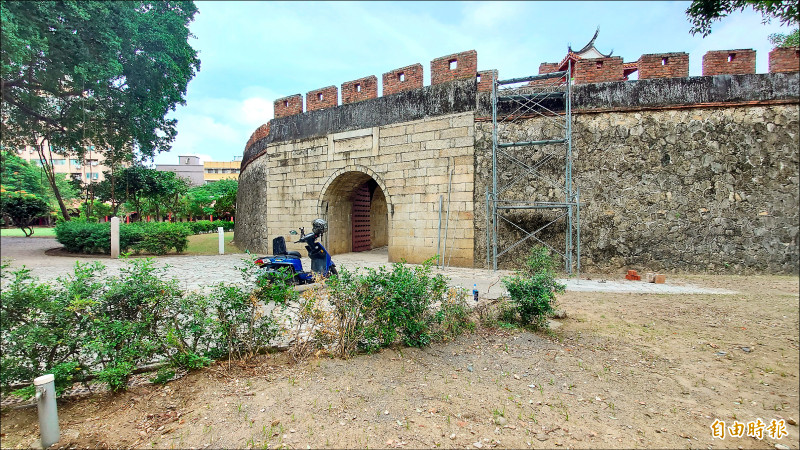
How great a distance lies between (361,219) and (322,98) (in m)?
4.61

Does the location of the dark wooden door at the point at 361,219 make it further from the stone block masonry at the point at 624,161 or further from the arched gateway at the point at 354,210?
the stone block masonry at the point at 624,161

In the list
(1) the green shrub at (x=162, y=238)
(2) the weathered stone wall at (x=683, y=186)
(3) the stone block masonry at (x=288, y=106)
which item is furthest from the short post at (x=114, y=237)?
(2) the weathered stone wall at (x=683, y=186)

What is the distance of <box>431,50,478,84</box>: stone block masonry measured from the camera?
845cm

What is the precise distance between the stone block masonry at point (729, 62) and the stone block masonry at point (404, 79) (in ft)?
21.1

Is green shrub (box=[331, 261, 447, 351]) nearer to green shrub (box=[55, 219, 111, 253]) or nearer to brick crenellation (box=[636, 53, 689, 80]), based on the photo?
brick crenellation (box=[636, 53, 689, 80])

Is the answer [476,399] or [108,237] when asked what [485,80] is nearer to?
[476,399]

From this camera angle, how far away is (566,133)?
7914mm

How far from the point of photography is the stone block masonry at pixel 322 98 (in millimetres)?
10297

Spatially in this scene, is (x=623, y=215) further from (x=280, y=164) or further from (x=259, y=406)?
(x=280, y=164)

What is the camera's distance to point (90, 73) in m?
5.75

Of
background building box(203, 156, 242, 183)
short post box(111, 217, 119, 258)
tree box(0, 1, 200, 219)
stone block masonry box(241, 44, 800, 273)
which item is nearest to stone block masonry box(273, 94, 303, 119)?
stone block masonry box(241, 44, 800, 273)

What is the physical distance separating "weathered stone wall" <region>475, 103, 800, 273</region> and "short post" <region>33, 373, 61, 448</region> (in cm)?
807

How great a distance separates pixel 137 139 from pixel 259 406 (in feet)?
32.3

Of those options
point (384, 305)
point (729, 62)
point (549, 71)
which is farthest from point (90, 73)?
point (729, 62)
